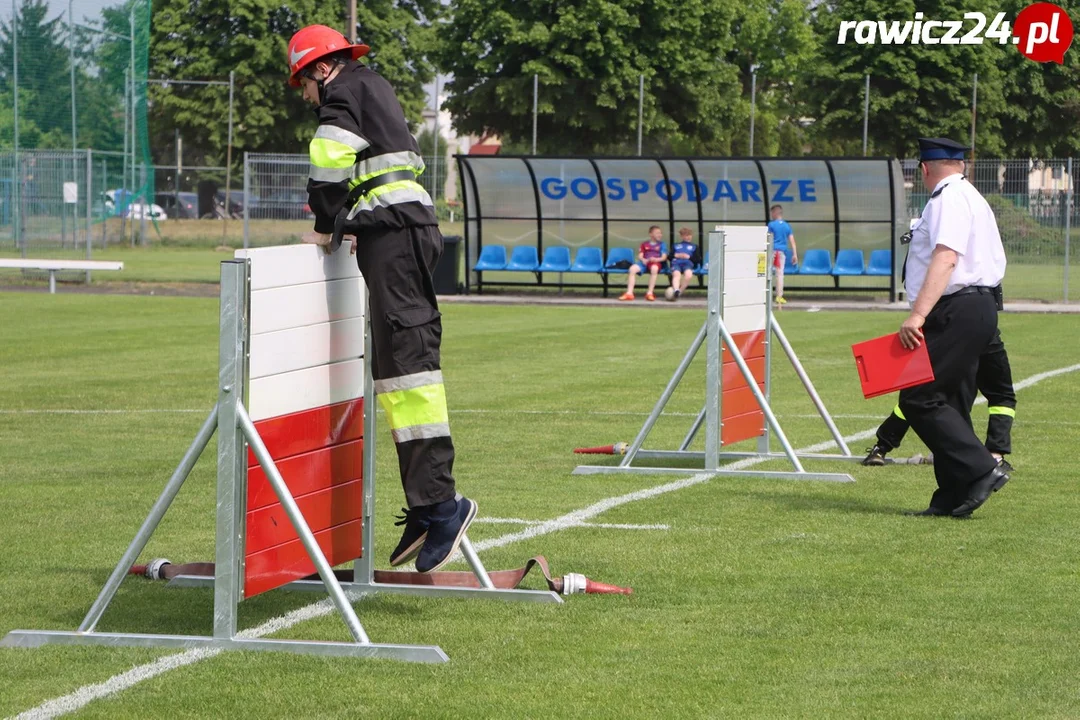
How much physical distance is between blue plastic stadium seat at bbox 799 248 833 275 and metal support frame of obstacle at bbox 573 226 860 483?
2144 centimetres

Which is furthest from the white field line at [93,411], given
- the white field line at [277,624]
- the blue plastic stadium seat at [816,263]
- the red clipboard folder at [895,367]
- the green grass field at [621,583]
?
the blue plastic stadium seat at [816,263]

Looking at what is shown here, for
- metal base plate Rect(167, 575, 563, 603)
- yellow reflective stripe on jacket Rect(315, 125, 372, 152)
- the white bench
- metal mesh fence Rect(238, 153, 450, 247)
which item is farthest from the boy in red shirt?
yellow reflective stripe on jacket Rect(315, 125, 372, 152)

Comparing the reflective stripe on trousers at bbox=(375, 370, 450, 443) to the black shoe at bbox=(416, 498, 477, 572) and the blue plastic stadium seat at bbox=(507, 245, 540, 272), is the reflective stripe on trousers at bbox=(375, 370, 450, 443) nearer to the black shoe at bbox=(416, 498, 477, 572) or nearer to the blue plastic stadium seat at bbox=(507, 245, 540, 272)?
the black shoe at bbox=(416, 498, 477, 572)

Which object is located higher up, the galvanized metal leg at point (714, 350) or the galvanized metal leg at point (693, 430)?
the galvanized metal leg at point (714, 350)

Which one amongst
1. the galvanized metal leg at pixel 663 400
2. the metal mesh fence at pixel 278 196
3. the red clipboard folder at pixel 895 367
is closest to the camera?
the red clipboard folder at pixel 895 367

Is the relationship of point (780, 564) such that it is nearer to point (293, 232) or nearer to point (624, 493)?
point (624, 493)

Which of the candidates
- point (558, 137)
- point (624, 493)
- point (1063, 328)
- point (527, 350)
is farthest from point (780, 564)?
point (558, 137)

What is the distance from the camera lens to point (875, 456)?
10656mm

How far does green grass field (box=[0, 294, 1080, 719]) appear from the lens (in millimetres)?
5141

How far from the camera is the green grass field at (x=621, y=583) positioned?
5.14 metres

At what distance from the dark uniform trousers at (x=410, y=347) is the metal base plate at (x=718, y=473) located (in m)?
3.94

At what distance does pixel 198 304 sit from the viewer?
94.7 ft

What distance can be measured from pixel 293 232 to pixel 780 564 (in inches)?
1166

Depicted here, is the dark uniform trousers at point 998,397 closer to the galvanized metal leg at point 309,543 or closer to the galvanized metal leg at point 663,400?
the galvanized metal leg at point 663,400
